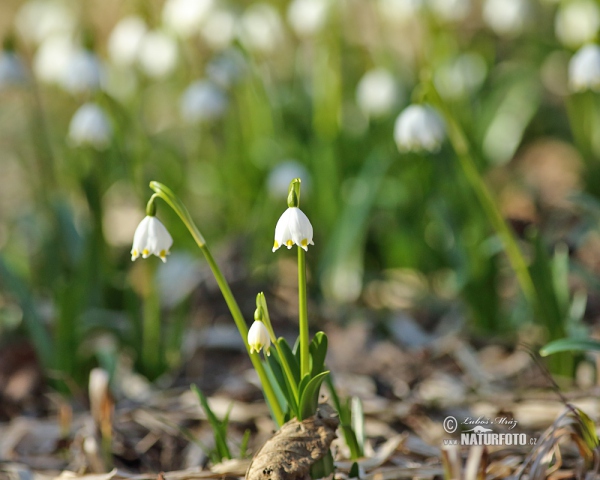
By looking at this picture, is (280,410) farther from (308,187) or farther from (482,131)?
(482,131)

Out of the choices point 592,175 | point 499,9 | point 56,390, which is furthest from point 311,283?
point 499,9

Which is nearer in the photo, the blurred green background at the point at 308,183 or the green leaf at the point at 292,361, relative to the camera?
the green leaf at the point at 292,361

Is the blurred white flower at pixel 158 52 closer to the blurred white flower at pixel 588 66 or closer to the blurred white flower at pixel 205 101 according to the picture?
the blurred white flower at pixel 205 101

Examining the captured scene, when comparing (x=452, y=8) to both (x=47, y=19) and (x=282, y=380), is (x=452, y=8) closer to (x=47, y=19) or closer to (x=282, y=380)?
(x=282, y=380)

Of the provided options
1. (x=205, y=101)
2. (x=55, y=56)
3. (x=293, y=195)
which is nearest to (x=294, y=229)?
(x=293, y=195)

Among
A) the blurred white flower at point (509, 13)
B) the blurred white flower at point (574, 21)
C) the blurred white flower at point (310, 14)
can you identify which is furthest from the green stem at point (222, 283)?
the blurred white flower at point (574, 21)

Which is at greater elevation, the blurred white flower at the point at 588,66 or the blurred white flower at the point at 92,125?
the blurred white flower at the point at 92,125

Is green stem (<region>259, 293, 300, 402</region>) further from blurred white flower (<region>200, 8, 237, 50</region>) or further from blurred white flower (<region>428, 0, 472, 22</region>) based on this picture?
blurred white flower (<region>428, 0, 472, 22</region>)

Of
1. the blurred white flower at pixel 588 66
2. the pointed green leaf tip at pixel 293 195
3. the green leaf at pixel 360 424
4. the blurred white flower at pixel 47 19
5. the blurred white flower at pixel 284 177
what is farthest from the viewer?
the blurred white flower at pixel 47 19
